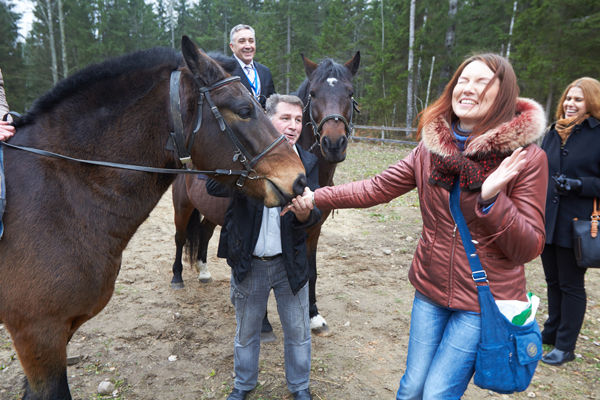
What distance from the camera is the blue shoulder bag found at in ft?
5.43

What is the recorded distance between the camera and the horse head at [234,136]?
1941mm

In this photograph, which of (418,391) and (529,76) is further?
(529,76)

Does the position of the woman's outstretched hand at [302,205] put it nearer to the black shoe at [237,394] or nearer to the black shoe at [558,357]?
the black shoe at [237,394]

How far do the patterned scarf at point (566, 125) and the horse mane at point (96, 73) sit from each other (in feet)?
11.8

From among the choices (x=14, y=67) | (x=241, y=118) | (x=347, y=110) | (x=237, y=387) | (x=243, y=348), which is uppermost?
(x=14, y=67)

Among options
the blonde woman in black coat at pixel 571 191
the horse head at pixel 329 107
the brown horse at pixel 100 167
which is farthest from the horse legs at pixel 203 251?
the blonde woman in black coat at pixel 571 191

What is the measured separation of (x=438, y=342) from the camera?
78.4 inches

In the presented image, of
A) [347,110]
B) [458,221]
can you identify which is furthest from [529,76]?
[458,221]

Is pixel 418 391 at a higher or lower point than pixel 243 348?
higher

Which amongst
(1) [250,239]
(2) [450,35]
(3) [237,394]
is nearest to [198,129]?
(1) [250,239]

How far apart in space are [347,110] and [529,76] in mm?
16133

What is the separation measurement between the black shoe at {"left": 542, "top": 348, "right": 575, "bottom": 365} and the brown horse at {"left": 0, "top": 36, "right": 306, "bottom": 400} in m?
3.23

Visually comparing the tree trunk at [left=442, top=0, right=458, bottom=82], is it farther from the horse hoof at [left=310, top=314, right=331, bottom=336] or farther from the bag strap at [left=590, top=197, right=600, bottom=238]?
the horse hoof at [left=310, top=314, right=331, bottom=336]

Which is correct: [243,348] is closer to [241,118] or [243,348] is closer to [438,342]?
[438,342]
